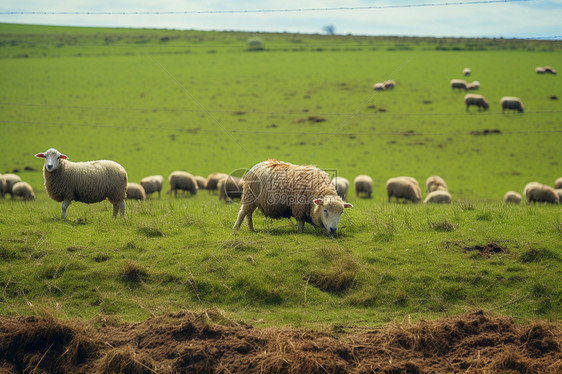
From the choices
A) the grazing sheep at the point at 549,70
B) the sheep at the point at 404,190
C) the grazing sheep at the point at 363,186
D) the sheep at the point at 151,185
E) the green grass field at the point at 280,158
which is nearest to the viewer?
the green grass field at the point at 280,158

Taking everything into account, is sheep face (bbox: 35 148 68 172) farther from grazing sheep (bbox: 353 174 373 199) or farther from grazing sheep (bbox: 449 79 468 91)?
grazing sheep (bbox: 449 79 468 91)

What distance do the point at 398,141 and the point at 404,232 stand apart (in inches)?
1477

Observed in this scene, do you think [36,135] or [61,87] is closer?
[36,135]

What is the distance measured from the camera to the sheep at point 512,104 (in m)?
52.3

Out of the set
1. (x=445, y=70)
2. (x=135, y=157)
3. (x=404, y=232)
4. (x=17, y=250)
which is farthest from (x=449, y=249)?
(x=445, y=70)

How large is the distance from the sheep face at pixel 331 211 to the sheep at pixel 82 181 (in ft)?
19.6

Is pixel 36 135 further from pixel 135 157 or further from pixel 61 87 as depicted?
pixel 61 87

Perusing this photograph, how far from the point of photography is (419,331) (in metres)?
7.72

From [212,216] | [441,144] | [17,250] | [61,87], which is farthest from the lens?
[61,87]

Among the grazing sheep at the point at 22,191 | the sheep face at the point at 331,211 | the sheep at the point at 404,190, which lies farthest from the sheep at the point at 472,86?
the sheep face at the point at 331,211

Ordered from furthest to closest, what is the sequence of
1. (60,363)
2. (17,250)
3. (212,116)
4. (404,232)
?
(212,116), (404,232), (17,250), (60,363)

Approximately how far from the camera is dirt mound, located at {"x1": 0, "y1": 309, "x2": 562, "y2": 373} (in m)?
7.06

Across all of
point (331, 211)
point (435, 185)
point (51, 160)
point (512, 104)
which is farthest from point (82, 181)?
point (512, 104)

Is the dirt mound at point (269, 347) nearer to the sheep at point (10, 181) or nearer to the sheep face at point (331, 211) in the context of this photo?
the sheep face at point (331, 211)
